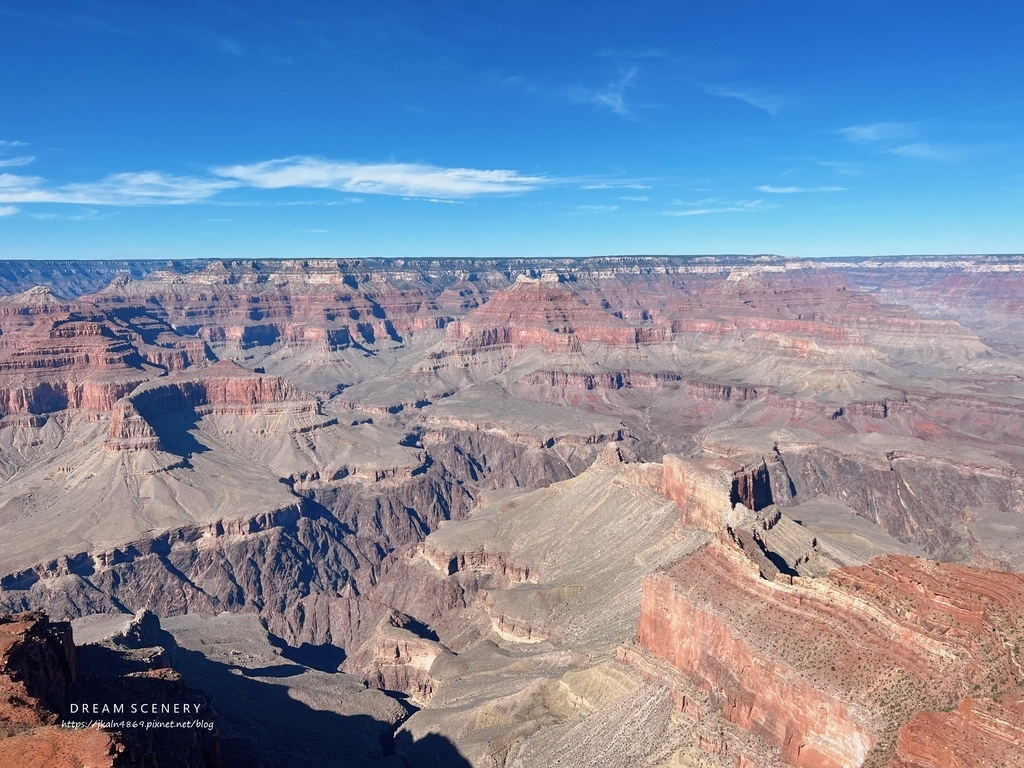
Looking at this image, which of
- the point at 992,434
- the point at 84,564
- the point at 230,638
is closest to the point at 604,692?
the point at 230,638

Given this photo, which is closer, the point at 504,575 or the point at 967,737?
the point at 967,737

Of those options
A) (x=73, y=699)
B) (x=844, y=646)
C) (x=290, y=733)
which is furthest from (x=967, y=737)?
(x=290, y=733)

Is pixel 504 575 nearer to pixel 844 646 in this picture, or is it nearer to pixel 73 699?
pixel 844 646

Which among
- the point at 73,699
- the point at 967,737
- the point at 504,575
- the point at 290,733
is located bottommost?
the point at 504,575

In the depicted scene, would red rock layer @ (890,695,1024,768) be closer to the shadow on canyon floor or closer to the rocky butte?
the rocky butte

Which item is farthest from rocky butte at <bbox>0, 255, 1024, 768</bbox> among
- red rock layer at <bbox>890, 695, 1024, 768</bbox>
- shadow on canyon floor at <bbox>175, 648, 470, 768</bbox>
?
shadow on canyon floor at <bbox>175, 648, 470, 768</bbox>

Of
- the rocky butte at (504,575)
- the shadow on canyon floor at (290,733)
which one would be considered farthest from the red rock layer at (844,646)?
the shadow on canyon floor at (290,733)

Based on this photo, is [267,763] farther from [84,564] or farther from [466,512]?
[466,512]

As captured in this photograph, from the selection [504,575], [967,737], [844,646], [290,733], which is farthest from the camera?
[504,575]
